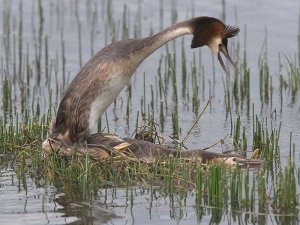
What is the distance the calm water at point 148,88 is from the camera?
8953mm

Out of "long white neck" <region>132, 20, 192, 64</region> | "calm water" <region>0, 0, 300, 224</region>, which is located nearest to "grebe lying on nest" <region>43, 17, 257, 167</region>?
"long white neck" <region>132, 20, 192, 64</region>

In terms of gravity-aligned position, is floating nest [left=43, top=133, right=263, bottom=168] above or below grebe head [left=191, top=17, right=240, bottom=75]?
below

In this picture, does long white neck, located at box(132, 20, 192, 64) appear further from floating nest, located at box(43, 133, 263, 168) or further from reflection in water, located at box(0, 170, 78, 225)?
reflection in water, located at box(0, 170, 78, 225)

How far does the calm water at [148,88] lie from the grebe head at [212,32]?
3.99 feet

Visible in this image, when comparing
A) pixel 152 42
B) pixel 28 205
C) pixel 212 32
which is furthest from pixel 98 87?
pixel 28 205

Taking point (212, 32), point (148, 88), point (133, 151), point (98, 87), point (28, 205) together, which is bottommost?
point (28, 205)

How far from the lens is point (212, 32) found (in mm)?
11477

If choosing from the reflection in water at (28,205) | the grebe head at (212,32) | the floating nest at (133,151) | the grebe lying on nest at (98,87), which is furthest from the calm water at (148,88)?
the grebe head at (212,32)

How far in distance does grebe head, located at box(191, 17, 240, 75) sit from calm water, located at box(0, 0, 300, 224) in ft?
3.99

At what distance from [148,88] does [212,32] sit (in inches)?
154

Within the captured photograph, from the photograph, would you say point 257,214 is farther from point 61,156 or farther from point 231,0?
point 231,0

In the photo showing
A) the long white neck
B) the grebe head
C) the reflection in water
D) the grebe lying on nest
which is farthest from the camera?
the grebe head

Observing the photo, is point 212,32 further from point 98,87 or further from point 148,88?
point 148,88

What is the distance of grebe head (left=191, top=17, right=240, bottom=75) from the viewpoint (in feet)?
37.3
